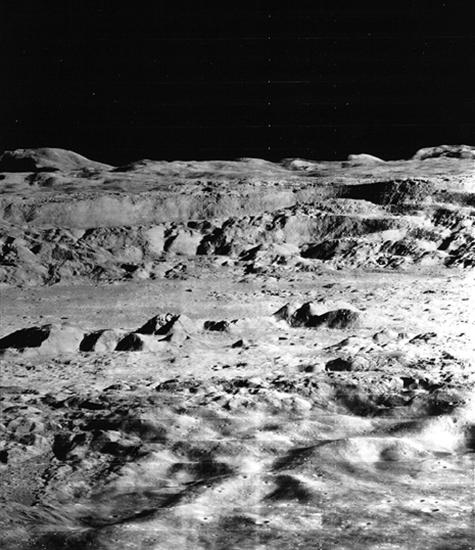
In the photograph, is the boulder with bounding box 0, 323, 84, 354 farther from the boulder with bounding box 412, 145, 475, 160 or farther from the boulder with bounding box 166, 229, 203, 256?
the boulder with bounding box 412, 145, 475, 160

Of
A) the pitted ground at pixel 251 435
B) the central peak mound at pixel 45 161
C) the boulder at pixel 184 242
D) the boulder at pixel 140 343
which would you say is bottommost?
the pitted ground at pixel 251 435

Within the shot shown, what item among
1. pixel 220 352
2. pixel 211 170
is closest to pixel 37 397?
pixel 220 352

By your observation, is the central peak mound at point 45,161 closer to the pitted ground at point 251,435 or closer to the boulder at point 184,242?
the boulder at point 184,242

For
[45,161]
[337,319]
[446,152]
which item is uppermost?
[446,152]

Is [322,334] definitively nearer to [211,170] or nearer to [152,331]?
[152,331]

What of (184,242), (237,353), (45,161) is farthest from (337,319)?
(45,161)

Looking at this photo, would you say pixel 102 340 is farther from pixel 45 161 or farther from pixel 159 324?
pixel 45 161

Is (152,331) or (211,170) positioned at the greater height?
(211,170)

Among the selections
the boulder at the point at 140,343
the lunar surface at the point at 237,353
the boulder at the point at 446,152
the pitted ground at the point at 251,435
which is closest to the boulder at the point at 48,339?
the lunar surface at the point at 237,353

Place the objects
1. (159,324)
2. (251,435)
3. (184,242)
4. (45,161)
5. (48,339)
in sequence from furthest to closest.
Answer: (45,161) < (184,242) < (159,324) < (48,339) < (251,435)
